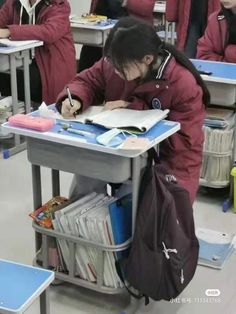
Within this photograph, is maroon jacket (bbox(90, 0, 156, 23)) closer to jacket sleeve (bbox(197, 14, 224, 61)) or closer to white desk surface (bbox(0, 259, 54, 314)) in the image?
jacket sleeve (bbox(197, 14, 224, 61))

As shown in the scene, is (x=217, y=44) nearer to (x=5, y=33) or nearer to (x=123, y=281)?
(x=5, y=33)

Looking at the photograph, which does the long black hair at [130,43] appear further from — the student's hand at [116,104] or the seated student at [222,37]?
the seated student at [222,37]

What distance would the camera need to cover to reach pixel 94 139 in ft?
6.77

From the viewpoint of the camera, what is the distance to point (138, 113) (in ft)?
7.37

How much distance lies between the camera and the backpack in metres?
2.09

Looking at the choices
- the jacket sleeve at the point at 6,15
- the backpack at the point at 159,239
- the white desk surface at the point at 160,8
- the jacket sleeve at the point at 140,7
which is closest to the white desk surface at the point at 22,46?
the jacket sleeve at the point at 6,15

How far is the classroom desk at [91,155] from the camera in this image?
2.03m

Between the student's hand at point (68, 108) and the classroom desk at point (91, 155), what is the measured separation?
0.13m

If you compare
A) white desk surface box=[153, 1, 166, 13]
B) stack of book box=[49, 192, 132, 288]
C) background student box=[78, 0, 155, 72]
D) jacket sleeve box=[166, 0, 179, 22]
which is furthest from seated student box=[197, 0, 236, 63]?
A: white desk surface box=[153, 1, 166, 13]

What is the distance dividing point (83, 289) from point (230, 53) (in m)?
1.60

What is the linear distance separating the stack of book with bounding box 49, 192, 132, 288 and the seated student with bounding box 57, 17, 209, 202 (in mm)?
190

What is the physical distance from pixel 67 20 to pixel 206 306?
100 inches

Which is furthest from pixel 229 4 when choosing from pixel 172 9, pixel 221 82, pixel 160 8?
pixel 160 8

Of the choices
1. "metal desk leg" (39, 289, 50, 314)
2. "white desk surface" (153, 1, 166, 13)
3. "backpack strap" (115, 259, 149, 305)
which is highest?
"white desk surface" (153, 1, 166, 13)
